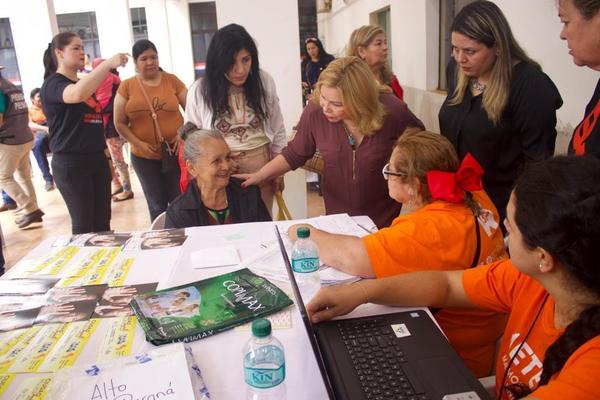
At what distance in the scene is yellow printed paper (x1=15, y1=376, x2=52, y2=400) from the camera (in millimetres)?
1012

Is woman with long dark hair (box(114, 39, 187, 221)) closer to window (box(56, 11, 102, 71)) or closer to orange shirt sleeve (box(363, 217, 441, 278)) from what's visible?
orange shirt sleeve (box(363, 217, 441, 278))

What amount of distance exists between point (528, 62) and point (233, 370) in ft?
5.51

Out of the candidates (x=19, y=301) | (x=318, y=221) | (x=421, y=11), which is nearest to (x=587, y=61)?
(x=318, y=221)

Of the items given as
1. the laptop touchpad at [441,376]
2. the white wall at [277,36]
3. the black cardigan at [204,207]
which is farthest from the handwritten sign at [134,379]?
the white wall at [277,36]

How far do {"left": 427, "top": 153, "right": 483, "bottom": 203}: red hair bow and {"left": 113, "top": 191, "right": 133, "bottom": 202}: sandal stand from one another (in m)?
4.51

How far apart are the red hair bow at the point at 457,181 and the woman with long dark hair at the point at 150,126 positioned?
2.12 metres

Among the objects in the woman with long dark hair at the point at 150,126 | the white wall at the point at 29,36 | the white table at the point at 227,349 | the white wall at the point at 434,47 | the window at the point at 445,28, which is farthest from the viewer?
the white wall at the point at 29,36

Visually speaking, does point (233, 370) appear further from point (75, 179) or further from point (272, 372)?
point (75, 179)

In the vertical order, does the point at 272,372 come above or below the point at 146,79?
below

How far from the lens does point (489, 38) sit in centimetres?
198

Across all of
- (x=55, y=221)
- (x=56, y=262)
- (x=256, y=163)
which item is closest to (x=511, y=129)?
(x=256, y=163)

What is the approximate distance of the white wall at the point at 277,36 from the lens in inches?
135

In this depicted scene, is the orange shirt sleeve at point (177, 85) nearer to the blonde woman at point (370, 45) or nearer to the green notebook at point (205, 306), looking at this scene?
the blonde woman at point (370, 45)

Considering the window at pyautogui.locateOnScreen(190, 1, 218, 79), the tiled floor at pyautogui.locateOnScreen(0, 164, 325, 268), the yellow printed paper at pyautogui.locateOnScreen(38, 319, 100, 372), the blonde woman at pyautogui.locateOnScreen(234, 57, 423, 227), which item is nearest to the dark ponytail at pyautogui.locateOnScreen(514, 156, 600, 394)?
the yellow printed paper at pyautogui.locateOnScreen(38, 319, 100, 372)
